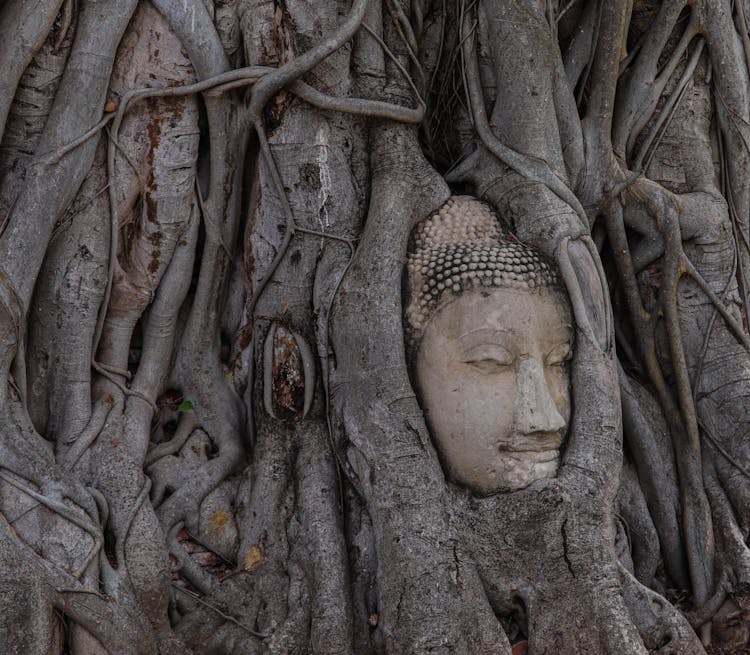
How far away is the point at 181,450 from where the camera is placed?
354cm

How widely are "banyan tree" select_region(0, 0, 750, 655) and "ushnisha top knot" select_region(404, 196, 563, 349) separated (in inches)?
0.5

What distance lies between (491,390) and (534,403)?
15 cm

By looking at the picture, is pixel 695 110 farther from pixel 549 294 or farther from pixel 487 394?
pixel 487 394

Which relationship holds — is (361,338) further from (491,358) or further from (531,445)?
(531,445)

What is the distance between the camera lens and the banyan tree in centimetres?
300

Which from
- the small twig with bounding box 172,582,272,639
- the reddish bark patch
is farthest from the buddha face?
the small twig with bounding box 172,582,272,639

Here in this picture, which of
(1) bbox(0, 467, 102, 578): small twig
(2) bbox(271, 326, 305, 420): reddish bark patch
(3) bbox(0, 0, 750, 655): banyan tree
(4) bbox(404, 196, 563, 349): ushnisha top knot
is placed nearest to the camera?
(1) bbox(0, 467, 102, 578): small twig

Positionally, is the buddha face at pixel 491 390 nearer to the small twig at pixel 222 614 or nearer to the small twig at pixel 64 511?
the small twig at pixel 222 614

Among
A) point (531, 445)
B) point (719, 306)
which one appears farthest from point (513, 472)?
point (719, 306)

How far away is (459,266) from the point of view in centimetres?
330

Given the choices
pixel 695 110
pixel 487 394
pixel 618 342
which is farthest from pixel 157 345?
pixel 695 110

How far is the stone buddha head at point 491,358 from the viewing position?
3.18 m

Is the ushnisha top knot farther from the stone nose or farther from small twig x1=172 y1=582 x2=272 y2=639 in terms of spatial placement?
small twig x1=172 y1=582 x2=272 y2=639

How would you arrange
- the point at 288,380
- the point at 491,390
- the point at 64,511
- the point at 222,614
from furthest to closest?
the point at 288,380
the point at 491,390
the point at 222,614
the point at 64,511
